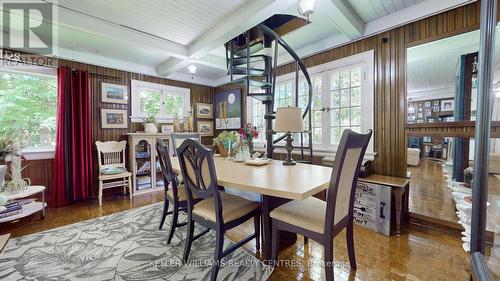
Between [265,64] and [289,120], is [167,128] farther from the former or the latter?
[289,120]

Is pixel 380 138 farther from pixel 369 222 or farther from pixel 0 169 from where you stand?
pixel 0 169

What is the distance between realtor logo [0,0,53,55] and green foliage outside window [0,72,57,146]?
0.44 metres

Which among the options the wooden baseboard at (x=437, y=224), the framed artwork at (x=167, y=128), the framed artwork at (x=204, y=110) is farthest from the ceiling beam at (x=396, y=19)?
the framed artwork at (x=167, y=128)

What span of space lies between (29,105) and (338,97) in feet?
15.2

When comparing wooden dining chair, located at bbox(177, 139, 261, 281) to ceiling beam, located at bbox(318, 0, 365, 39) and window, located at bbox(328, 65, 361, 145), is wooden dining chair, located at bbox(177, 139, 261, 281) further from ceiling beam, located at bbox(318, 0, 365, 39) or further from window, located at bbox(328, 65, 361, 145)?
window, located at bbox(328, 65, 361, 145)

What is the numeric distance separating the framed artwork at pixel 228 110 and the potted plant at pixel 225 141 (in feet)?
6.78

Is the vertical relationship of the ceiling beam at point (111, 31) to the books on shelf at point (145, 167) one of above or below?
above

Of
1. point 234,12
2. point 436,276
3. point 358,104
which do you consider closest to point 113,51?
point 234,12

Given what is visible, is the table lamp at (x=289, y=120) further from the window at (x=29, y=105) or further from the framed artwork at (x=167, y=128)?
the window at (x=29, y=105)

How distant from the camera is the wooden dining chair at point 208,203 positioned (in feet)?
4.63

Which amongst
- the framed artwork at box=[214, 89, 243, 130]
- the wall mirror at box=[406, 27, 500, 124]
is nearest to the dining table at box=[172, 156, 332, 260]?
the wall mirror at box=[406, 27, 500, 124]

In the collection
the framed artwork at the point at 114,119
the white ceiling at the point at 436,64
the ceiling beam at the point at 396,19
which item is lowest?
the framed artwork at the point at 114,119

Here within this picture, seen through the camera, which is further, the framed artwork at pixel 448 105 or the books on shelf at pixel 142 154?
the books on shelf at pixel 142 154

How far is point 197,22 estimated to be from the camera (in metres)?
2.45
